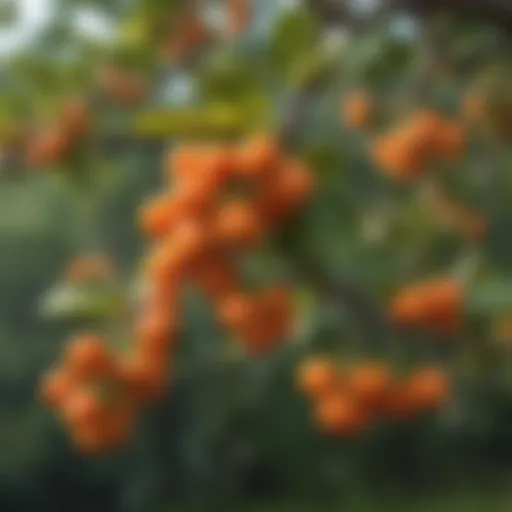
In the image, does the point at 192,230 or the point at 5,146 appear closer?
the point at 192,230

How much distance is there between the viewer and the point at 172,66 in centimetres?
83

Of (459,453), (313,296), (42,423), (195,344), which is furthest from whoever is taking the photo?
(459,453)

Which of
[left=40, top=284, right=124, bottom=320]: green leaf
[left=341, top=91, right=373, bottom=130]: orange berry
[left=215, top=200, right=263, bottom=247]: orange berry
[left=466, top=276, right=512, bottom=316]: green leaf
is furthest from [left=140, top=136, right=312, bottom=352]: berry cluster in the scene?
[left=341, top=91, right=373, bottom=130]: orange berry

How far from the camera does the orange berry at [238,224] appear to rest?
1.79 ft

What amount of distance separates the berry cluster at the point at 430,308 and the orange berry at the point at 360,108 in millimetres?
246

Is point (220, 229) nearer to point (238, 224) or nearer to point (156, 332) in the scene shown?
point (238, 224)

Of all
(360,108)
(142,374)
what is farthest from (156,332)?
(360,108)

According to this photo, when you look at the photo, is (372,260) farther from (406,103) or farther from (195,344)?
(195,344)

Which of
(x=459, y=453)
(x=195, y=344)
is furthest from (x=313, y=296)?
(x=459, y=453)

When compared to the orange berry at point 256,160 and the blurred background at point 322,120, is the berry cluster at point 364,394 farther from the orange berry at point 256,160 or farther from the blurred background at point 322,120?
the orange berry at point 256,160

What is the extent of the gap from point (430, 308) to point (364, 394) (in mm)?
98

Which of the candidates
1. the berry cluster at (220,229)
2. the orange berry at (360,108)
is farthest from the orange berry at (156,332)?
the orange berry at (360,108)

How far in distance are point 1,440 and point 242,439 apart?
0.65m

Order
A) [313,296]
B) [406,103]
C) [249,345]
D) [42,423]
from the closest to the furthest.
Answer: [249,345], [313,296], [406,103], [42,423]
